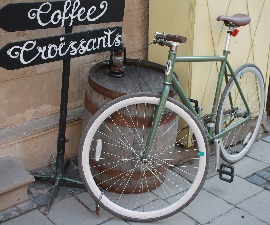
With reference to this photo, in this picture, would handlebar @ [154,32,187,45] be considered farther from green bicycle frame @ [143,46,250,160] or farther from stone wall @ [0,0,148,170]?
stone wall @ [0,0,148,170]

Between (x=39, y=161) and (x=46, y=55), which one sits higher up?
(x=46, y=55)

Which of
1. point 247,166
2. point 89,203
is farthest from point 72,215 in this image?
point 247,166

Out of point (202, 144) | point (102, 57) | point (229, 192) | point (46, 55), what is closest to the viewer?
point (46, 55)

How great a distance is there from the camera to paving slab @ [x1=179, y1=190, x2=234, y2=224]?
393 centimetres

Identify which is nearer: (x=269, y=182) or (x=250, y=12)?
(x=269, y=182)

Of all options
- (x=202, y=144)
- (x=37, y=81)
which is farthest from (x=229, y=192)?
(x=37, y=81)

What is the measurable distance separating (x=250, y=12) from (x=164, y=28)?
1.02 meters

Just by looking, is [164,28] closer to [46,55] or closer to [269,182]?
→ [46,55]

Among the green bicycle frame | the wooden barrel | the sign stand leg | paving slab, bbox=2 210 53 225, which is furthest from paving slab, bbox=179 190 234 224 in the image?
paving slab, bbox=2 210 53 225

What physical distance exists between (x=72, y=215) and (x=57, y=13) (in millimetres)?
1733

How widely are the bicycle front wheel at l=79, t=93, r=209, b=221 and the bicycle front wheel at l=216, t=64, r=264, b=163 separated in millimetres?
801

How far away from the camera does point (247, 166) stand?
486 cm

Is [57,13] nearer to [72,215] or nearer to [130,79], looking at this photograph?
[130,79]

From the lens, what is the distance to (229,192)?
433 centimetres
